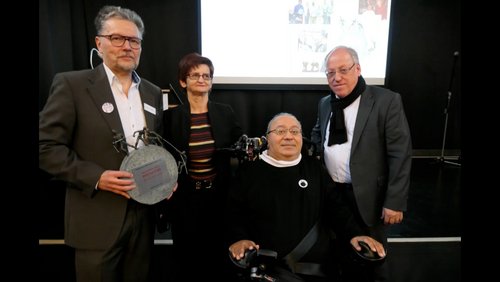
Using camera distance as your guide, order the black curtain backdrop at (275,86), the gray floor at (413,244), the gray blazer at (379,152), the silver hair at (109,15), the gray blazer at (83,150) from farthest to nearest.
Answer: the black curtain backdrop at (275,86)
the gray floor at (413,244)
the gray blazer at (379,152)
the silver hair at (109,15)
the gray blazer at (83,150)

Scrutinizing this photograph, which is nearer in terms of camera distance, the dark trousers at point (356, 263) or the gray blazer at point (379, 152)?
the dark trousers at point (356, 263)

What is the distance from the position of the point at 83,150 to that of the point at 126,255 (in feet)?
1.84

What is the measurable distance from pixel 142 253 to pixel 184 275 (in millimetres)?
391

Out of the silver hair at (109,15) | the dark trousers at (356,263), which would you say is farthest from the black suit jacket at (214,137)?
the dark trousers at (356,263)

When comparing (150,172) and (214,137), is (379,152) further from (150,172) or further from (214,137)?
(150,172)

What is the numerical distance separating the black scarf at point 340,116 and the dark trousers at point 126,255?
113 centimetres

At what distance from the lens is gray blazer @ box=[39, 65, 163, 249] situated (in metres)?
1.26

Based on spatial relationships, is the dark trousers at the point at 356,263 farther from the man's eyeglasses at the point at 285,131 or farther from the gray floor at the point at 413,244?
the gray floor at the point at 413,244

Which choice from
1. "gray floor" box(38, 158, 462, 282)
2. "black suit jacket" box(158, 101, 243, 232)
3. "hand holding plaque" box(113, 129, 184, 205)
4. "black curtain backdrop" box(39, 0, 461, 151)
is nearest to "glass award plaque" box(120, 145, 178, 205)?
"hand holding plaque" box(113, 129, 184, 205)

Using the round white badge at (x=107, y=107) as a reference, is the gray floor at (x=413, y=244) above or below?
below

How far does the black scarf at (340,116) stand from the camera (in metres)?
1.77

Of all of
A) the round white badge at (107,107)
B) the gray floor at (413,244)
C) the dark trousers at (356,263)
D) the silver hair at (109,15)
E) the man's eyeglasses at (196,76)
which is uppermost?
the silver hair at (109,15)

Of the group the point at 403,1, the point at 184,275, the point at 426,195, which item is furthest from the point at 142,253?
the point at 403,1

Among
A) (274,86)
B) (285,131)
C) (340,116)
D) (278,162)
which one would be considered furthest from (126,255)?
(274,86)
